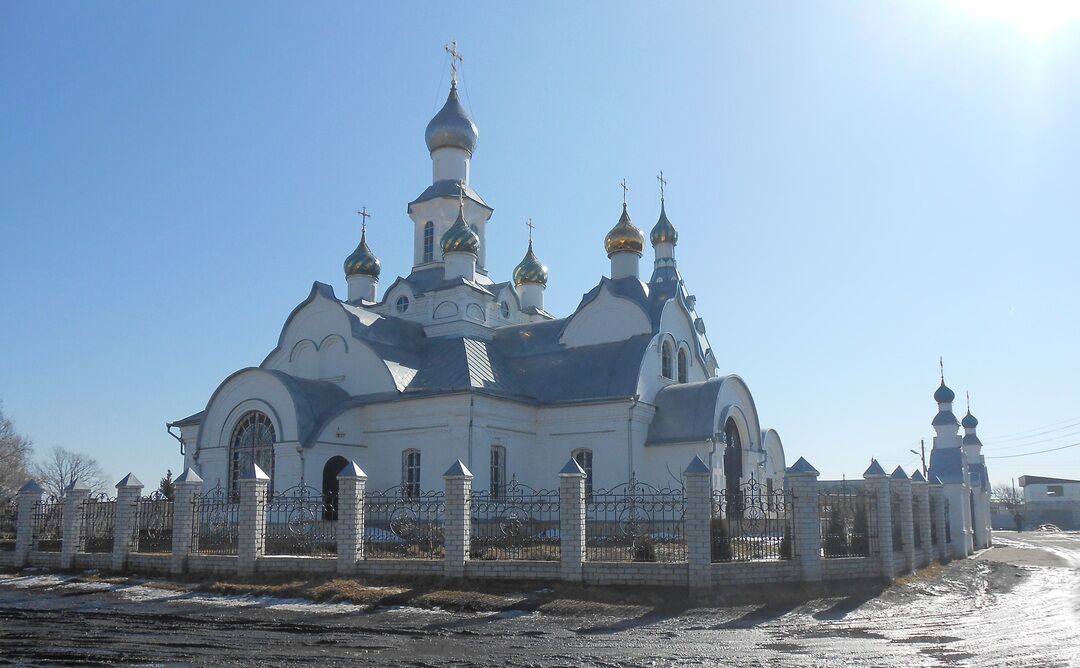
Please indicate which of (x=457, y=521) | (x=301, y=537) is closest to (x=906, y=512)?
(x=457, y=521)

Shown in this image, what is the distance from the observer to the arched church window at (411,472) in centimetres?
2139

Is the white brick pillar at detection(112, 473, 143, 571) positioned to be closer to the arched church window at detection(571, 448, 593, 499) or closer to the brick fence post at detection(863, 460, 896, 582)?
the arched church window at detection(571, 448, 593, 499)

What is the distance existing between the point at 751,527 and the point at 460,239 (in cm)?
1479

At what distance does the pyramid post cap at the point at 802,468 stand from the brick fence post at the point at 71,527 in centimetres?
1252

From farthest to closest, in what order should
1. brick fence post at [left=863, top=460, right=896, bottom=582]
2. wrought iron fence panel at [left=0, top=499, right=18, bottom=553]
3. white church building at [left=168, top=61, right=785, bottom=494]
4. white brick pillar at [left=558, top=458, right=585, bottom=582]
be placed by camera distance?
white church building at [left=168, top=61, right=785, bottom=494]
wrought iron fence panel at [left=0, top=499, right=18, bottom=553]
brick fence post at [left=863, top=460, right=896, bottom=582]
white brick pillar at [left=558, top=458, right=585, bottom=582]

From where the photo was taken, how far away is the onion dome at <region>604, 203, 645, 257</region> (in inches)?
998

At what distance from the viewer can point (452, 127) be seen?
28.3 metres

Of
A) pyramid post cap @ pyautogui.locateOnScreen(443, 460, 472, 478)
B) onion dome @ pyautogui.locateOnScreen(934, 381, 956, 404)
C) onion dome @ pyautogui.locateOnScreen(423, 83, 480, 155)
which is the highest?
onion dome @ pyautogui.locateOnScreen(423, 83, 480, 155)

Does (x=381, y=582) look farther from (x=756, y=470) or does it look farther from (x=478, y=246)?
(x=478, y=246)

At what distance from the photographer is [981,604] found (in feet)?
40.0

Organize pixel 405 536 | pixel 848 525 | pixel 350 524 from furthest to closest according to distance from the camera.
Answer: pixel 405 536 < pixel 848 525 < pixel 350 524

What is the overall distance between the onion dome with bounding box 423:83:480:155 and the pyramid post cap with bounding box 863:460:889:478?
688 inches

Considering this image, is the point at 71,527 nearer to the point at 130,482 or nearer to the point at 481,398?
the point at 130,482

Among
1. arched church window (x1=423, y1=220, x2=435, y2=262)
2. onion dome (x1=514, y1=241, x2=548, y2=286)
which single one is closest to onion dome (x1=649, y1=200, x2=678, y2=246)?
onion dome (x1=514, y1=241, x2=548, y2=286)
